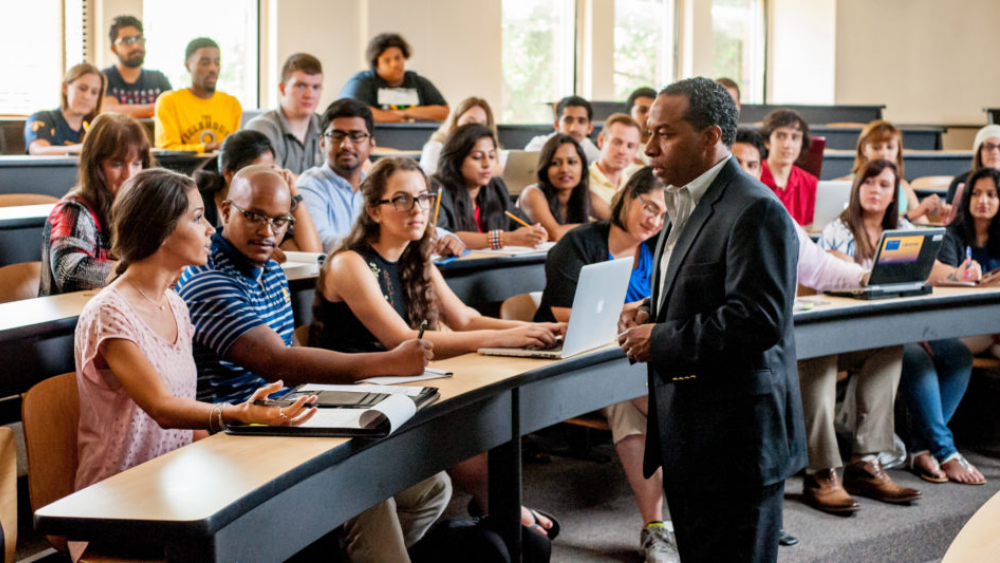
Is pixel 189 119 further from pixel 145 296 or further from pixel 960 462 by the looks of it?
pixel 960 462

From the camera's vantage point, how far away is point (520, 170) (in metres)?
4.92

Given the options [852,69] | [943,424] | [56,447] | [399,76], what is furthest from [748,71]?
[56,447]

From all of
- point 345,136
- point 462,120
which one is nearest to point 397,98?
point 462,120

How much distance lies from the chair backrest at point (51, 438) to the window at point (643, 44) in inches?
351

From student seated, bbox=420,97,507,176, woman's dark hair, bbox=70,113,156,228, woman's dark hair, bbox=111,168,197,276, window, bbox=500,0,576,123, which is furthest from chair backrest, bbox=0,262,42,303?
window, bbox=500,0,576,123

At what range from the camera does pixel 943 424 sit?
3.68 meters

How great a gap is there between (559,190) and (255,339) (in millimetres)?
2586

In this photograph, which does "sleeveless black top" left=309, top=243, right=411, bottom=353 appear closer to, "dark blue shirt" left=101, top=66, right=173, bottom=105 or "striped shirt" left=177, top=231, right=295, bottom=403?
"striped shirt" left=177, top=231, right=295, bottom=403

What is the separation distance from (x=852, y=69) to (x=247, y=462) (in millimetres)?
10664

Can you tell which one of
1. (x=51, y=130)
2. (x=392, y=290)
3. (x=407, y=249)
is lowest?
(x=392, y=290)

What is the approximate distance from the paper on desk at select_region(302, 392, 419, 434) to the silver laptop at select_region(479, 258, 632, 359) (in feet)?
1.89

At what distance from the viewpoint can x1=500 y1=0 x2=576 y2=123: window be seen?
970 centimetres

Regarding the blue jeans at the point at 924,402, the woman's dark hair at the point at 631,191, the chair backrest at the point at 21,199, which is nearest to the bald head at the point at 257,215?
the woman's dark hair at the point at 631,191

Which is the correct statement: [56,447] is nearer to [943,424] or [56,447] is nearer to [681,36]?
[943,424]
